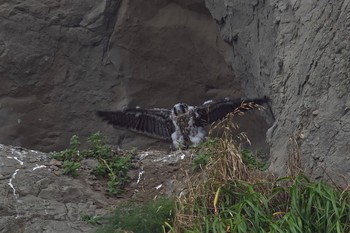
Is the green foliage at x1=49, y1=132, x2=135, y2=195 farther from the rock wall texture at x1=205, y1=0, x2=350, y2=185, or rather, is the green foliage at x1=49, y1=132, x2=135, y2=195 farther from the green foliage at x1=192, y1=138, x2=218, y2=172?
the rock wall texture at x1=205, y1=0, x2=350, y2=185

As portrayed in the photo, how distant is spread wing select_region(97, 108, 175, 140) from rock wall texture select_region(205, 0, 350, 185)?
88.9 inches

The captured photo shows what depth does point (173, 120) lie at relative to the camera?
9594 mm

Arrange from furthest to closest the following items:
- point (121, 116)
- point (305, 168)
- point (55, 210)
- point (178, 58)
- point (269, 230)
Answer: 1. point (178, 58)
2. point (121, 116)
3. point (55, 210)
4. point (305, 168)
5. point (269, 230)

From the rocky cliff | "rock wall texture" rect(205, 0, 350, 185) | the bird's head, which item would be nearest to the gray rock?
"rock wall texture" rect(205, 0, 350, 185)

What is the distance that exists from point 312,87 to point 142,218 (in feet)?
4.36

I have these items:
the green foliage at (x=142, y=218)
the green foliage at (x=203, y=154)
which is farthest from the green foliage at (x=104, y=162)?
the green foliage at (x=142, y=218)

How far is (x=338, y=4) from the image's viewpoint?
628 centimetres

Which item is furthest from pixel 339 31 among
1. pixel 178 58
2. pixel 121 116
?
pixel 178 58

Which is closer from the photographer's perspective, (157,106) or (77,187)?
(77,187)

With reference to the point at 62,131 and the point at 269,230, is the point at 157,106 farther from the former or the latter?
the point at 269,230

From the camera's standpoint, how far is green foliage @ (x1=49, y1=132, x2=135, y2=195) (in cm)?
751

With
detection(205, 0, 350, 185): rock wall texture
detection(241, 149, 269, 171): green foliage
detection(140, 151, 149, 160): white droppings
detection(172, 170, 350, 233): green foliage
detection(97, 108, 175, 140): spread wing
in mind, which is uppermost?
→ detection(205, 0, 350, 185): rock wall texture

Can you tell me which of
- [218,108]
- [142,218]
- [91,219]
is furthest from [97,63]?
[142,218]

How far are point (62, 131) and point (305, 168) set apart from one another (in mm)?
5099
